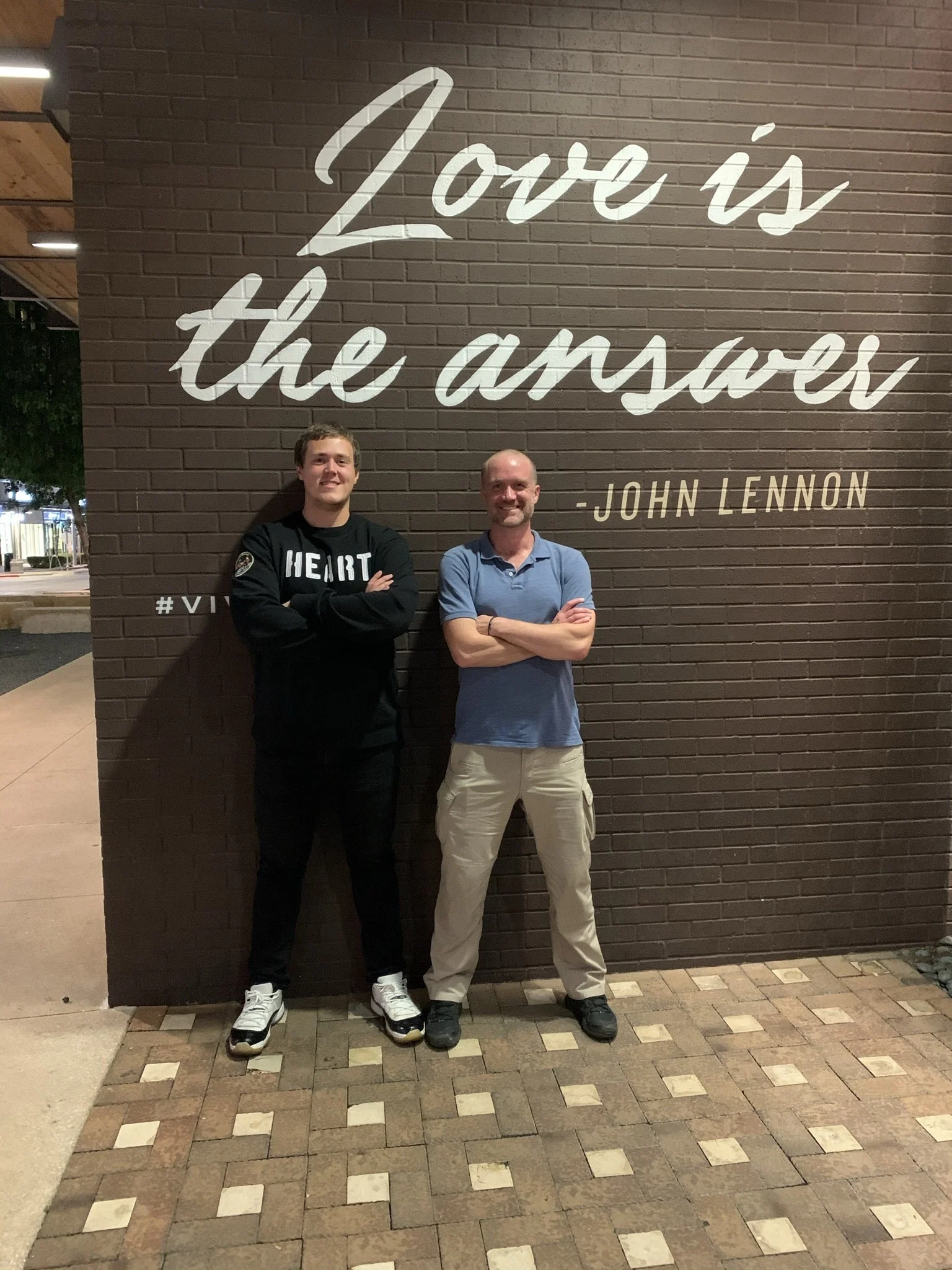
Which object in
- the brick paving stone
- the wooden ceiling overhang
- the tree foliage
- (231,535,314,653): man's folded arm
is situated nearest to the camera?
the brick paving stone

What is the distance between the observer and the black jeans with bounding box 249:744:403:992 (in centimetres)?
281

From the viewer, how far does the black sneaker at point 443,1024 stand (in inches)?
108

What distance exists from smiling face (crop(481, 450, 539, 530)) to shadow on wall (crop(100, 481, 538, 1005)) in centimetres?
48

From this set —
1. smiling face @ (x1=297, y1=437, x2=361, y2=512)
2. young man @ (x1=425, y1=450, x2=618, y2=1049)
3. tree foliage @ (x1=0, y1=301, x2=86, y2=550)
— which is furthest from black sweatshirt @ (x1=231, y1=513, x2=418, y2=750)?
tree foliage @ (x1=0, y1=301, x2=86, y2=550)

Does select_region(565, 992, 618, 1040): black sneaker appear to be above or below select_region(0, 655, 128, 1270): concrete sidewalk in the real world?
above

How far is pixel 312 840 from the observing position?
2.99m

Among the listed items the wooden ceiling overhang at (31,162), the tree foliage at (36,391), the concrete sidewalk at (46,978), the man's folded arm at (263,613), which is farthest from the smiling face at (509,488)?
the tree foliage at (36,391)

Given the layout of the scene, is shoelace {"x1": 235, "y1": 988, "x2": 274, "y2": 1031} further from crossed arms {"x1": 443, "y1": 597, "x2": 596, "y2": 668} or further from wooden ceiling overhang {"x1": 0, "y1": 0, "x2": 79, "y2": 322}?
wooden ceiling overhang {"x1": 0, "y1": 0, "x2": 79, "y2": 322}

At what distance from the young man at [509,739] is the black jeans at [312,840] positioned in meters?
0.19

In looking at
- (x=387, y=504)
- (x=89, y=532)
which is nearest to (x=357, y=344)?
(x=387, y=504)

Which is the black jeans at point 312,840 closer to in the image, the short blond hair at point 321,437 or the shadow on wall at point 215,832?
the shadow on wall at point 215,832

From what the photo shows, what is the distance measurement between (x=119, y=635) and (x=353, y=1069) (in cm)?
165

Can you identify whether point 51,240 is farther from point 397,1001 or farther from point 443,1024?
point 443,1024

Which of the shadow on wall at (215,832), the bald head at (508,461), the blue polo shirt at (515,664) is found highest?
the bald head at (508,461)
